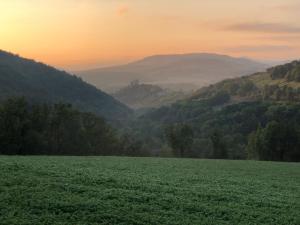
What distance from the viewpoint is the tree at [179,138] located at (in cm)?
8381

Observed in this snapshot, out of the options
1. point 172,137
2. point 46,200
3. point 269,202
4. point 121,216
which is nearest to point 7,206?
point 46,200

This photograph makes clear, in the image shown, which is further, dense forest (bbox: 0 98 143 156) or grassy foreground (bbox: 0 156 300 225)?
dense forest (bbox: 0 98 143 156)

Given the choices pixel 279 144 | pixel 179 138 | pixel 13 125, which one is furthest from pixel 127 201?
pixel 279 144

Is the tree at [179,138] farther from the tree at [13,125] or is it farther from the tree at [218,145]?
the tree at [13,125]

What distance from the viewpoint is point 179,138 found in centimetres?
8419

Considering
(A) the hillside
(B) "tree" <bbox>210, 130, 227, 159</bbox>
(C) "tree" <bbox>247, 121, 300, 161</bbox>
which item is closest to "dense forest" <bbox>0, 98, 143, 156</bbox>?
(A) the hillside

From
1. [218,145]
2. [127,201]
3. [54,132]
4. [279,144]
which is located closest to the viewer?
[127,201]

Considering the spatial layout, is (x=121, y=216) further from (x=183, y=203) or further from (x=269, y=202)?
(x=269, y=202)

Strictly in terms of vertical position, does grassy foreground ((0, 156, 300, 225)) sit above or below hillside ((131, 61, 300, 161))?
below

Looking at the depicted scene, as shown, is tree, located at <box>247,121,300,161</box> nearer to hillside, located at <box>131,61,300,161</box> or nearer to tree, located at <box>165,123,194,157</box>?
hillside, located at <box>131,61,300,161</box>

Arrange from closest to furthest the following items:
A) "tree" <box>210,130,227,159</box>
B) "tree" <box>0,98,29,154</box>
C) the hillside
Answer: "tree" <box>0,98,29,154</box> < the hillside < "tree" <box>210,130,227,159</box>

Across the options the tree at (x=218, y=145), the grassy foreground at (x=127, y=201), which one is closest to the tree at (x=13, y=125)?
the grassy foreground at (x=127, y=201)

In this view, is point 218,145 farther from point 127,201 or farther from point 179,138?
point 127,201

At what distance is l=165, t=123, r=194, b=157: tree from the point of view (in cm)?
8381
